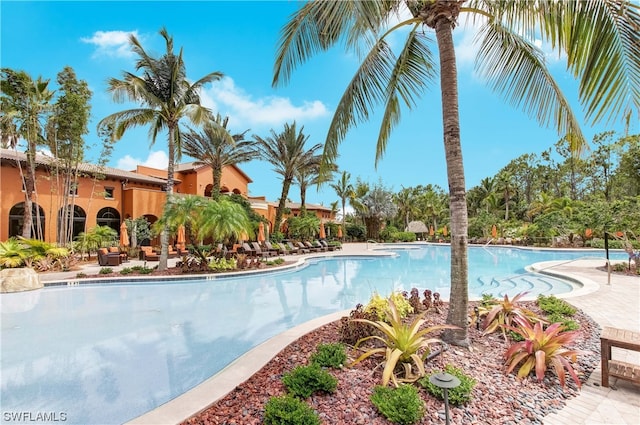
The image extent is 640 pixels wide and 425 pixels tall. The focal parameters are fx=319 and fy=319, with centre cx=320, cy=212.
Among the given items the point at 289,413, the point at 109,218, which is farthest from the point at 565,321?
the point at 109,218

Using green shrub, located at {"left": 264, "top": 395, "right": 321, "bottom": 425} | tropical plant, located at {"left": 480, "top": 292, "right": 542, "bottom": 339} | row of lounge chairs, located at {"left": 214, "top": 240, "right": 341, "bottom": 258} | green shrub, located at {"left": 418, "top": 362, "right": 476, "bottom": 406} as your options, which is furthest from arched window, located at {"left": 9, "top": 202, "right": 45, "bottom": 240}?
tropical plant, located at {"left": 480, "top": 292, "right": 542, "bottom": 339}

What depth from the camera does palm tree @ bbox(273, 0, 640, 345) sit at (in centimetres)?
276

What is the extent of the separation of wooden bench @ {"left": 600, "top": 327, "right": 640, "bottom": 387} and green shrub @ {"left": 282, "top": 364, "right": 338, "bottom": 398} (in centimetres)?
312

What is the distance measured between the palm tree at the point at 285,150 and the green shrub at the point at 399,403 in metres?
21.5

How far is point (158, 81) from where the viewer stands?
12.9 metres

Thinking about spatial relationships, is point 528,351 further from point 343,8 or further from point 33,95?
point 33,95

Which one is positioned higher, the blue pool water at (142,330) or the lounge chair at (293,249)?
the lounge chair at (293,249)

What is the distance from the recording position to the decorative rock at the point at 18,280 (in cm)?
1012

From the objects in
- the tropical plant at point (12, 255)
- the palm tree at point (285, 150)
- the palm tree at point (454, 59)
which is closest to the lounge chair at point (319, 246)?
the palm tree at point (285, 150)

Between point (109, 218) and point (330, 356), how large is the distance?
22.5 m

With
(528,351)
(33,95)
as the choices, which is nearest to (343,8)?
(528,351)

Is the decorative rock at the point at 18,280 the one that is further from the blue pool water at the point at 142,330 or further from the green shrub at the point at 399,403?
the green shrub at the point at 399,403

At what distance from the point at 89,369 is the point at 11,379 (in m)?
0.98

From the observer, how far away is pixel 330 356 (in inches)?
159
